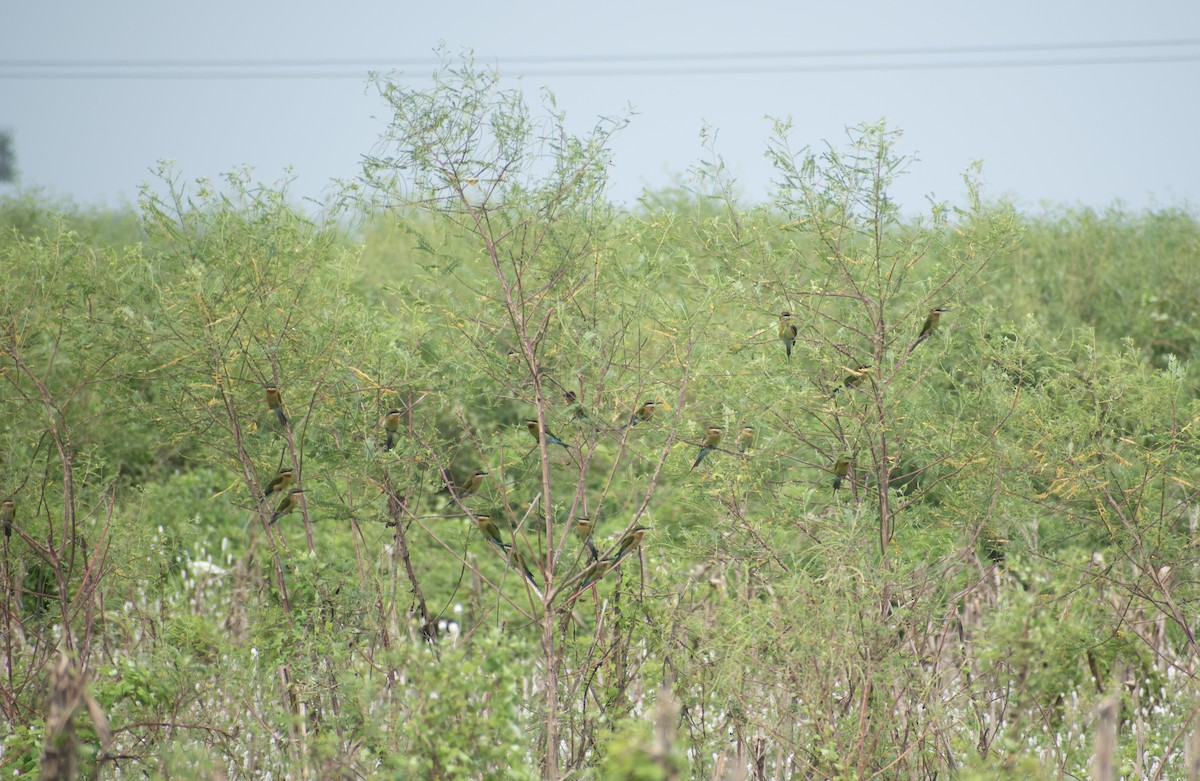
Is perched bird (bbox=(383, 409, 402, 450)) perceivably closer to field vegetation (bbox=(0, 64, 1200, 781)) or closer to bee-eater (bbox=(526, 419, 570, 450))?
field vegetation (bbox=(0, 64, 1200, 781))

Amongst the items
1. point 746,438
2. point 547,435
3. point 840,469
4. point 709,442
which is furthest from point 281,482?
A: point 840,469

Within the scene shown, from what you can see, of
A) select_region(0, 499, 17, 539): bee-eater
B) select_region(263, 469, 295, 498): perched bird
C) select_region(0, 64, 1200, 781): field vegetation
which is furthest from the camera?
select_region(0, 499, 17, 539): bee-eater

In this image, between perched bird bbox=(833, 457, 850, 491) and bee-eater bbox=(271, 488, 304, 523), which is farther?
bee-eater bbox=(271, 488, 304, 523)

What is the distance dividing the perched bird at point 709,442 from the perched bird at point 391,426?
47.4 inches

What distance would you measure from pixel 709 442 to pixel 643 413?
28 centimetres

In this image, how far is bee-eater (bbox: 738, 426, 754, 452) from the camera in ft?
15.0

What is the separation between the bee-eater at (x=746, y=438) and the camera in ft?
15.0

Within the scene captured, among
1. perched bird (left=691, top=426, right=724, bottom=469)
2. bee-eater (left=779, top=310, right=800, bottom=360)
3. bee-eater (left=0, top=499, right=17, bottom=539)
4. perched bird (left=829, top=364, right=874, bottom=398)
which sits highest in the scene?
bee-eater (left=779, top=310, right=800, bottom=360)

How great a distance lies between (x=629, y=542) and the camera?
14.8 ft

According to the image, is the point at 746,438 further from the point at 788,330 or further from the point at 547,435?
the point at 547,435

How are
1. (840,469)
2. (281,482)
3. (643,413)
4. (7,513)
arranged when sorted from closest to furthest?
1. (643,413)
2. (840,469)
3. (281,482)
4. (7,513)

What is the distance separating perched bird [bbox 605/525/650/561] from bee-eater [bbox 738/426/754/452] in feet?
1.72

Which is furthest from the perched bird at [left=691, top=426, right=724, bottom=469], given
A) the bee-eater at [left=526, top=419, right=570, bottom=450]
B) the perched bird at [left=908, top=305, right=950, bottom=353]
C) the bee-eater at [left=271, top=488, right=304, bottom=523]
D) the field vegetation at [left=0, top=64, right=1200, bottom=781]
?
the bee-eater at [left=271, top=488, right=304, bottom=523]

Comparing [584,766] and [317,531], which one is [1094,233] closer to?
[317,531]
